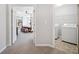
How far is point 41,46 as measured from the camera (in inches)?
180

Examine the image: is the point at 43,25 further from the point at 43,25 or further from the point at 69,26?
the point at 69,26

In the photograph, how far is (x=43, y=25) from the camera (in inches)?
181

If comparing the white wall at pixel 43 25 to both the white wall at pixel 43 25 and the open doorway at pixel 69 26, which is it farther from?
the open doorway at pixel 69 26

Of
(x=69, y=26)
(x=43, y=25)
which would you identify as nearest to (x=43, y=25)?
(x=43, y=25)

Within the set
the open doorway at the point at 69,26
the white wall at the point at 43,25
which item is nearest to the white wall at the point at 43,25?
the white wall at the point at 43,25

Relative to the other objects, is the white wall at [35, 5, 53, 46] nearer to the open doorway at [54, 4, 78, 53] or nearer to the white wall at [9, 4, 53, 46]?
the white wall at [9, 4, 53, 46]

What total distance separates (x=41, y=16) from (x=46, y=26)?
41cm

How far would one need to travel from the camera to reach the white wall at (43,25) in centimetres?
452

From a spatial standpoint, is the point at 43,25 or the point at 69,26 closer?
the point at 43,25

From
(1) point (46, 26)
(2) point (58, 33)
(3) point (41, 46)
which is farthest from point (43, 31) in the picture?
(2) point (58, 33)

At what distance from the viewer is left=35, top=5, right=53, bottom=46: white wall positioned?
14.8 feet
